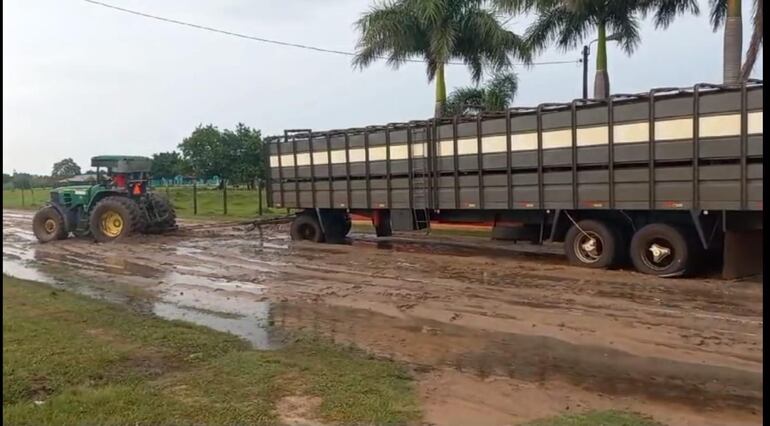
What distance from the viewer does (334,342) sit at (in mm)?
7152

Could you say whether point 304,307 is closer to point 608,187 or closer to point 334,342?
point 334,342

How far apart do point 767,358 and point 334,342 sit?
4450 mm

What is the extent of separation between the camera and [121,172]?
1891cm

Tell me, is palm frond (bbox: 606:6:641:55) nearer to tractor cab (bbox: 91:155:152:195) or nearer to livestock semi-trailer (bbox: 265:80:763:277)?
livestock semi-trailer (bbox: 265:80:763:277)

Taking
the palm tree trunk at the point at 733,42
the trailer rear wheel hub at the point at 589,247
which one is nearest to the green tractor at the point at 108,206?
the trailer rear wheel hub at the point at 589,247

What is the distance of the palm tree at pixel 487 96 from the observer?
92.3 feet

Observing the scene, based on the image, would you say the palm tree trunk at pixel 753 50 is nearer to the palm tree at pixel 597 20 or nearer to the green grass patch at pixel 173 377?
the palm tree at pixel 597 20

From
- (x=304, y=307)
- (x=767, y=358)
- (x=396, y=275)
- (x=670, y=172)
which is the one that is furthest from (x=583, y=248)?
(x=767, y=358)

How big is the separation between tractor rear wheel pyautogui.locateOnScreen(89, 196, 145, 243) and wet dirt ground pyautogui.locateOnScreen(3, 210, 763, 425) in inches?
87.9

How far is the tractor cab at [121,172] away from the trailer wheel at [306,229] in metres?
4.41

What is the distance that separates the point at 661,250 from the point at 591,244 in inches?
53.7

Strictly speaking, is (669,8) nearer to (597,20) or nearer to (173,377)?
(597,20)

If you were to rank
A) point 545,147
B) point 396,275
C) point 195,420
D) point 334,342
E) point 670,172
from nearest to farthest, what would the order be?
1. point 195,420
2. point 334,342
3. point 670,172
4. point 396,275
5. point 545,147

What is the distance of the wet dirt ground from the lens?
212 inches
